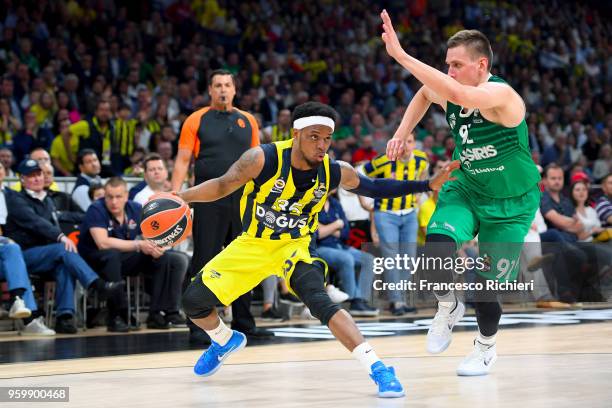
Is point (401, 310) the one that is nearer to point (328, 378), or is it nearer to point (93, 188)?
point (93, 188)

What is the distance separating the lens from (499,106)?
5.60m

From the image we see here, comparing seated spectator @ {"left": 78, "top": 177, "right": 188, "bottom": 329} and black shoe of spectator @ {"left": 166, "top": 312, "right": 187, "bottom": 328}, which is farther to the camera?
black shoe of spectator @ {"left": 166, "top": 312, "right": 187, "bottom": 328}

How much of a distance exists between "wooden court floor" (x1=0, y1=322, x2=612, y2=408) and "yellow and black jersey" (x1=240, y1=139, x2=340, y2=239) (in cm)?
86

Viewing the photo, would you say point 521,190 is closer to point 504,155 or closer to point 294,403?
point 504,155

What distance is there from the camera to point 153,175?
32.5ft

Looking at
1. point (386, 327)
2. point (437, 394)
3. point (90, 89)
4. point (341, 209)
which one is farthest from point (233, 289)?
point (90, 89)

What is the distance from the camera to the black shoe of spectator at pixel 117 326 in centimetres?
930

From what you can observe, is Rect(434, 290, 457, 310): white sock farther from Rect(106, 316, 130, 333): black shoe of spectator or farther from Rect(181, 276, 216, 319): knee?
Rect(106, 316, 130, 333): black shoe of spectator

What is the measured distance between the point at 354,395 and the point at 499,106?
172cm

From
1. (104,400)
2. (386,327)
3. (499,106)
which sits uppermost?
(499,106)

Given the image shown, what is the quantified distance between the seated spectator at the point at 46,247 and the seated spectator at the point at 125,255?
23 centimetres

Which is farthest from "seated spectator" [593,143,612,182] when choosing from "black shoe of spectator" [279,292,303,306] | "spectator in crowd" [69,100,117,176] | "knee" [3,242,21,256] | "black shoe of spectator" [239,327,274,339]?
"knee" [3,242,21,256]

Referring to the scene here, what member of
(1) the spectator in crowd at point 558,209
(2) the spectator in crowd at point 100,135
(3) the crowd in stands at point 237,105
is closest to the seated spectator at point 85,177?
(3) the crowd in stands at point 237,105

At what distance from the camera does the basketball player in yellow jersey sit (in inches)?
219
